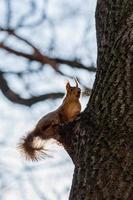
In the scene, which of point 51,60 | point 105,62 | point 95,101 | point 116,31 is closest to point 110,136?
point 95,101

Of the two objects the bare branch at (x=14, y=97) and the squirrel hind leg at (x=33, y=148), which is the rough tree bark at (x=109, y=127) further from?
the bare branch at (x=14, y=97)

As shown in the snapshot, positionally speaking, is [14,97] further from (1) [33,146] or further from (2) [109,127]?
(2) [109,127]

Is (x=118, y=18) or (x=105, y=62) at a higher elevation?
(x=118, y=18)

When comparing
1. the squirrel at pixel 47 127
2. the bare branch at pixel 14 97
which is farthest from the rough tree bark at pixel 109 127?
the bare branch at pixel 14 97

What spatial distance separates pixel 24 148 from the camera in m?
1.33

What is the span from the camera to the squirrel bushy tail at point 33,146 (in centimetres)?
132

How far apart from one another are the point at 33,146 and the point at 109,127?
1.07ft

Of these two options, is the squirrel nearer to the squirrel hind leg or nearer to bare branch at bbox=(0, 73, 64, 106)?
the squirrel hind leg

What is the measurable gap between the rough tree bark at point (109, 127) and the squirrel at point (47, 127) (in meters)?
0.07

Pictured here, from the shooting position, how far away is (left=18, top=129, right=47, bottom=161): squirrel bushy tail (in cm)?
132

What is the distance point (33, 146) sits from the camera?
4.32 feet

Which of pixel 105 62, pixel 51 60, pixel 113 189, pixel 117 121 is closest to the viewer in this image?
pixel 113 189

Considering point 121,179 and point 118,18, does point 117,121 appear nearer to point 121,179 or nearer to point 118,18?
point 121,179

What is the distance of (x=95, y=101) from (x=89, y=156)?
18 cm
